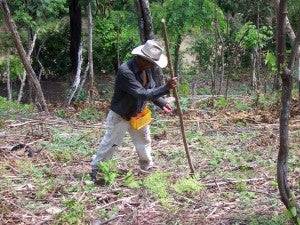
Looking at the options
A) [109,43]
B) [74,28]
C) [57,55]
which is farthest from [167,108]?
[57,55]

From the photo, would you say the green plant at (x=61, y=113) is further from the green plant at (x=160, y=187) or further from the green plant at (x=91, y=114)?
the green plant at (x=160, y=187)

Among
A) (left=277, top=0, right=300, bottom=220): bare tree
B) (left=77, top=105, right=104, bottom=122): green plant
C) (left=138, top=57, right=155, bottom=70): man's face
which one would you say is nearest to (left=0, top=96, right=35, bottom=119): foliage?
(left=77, top=105, right=104, bottom=122): green plant

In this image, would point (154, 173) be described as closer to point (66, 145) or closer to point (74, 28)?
point (66, 145)

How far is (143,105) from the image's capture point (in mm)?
6547

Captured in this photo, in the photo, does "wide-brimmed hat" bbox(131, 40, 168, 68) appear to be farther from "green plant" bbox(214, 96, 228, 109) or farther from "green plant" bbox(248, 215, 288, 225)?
"green plant" bbox(214, 96, 228, 109)

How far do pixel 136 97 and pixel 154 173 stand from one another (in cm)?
106

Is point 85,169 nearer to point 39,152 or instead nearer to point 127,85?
point 39,152

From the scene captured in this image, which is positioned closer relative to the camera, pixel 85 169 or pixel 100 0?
pixel 85 169

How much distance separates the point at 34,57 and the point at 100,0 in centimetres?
784

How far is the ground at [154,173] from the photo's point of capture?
5.26 metres

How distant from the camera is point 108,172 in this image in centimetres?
629

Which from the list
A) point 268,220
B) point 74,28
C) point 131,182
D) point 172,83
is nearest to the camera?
point 268,220

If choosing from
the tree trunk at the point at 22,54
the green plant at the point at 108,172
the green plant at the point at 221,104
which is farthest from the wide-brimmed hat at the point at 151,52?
the green plant at the point at 221,104

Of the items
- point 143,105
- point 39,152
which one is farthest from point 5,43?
point 143,105
